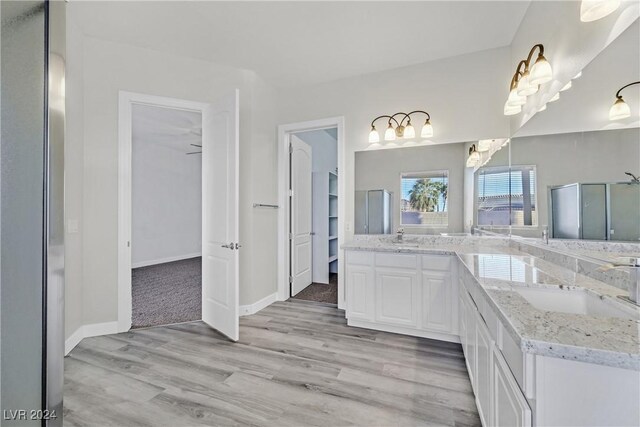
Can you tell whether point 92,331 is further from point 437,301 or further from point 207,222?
point 437,301

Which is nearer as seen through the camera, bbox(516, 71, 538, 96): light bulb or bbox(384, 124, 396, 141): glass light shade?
bbox(516, 71, 538, 96): light bulb

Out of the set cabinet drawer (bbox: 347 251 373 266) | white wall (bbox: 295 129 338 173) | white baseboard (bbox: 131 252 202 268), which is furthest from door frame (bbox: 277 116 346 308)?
white baseboard (bbox: 131 252 202 268)

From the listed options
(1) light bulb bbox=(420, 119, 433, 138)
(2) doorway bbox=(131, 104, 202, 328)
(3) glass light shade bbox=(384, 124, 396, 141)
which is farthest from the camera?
(2) doorway bbox=(131, 104, 202, 328)

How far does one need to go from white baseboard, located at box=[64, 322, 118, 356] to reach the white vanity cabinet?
7.44 ft

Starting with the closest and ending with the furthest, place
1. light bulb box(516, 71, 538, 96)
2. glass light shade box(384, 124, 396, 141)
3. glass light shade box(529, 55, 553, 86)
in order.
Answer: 1. glass light shade box(529, 55, 553, 86)
2. light bulb box(516, 71, 538, 96)
3. glass light shade box(384, 124, 396, 141)

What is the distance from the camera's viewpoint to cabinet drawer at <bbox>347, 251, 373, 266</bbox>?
103 inches

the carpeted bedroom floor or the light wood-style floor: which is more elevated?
the carpeted bedroom floor

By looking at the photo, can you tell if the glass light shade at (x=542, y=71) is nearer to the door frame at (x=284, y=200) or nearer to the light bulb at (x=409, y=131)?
the light bulb at (x=409, y=131)

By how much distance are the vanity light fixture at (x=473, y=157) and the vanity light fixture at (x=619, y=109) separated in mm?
1464

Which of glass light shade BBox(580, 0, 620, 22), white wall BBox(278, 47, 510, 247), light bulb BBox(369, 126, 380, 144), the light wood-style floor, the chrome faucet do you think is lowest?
the light wood-style floor

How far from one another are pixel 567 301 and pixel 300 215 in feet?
9.95

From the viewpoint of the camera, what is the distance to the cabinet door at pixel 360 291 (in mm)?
2605

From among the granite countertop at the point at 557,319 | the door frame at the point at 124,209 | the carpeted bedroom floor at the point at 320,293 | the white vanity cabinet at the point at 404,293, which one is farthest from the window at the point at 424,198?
the door frame at the point at 124,209

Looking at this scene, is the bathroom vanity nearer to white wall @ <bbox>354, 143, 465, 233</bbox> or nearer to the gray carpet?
white wall @ <bbox>354, 143, 465, 233</bbox>
